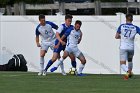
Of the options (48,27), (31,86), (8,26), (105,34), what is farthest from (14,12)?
(31,86)

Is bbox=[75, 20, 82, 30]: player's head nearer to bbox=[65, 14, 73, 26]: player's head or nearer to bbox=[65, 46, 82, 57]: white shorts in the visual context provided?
bbox=[65, 14, 73, 26]: player's head

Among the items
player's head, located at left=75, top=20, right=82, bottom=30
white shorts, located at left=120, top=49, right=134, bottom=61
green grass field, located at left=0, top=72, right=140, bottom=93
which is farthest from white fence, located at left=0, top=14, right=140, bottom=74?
green grass field, located at left=0, top=72, right=140, bottom=93

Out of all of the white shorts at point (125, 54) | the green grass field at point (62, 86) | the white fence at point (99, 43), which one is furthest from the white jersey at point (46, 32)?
the white fence at point (99, 43)

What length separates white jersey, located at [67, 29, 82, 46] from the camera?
19031mm

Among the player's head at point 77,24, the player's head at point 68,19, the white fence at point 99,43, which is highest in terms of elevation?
the player's head at point 68,19

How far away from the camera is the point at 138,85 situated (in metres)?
14.7

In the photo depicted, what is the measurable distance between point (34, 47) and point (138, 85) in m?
11.7

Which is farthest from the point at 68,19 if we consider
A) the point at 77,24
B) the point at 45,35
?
the point at 45,35

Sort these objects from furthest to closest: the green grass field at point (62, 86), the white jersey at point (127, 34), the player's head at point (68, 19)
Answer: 1. the player's head at point (68, 19)
2. the white jersey at point (127, 34)
3. the green grass field at point (62, 86)

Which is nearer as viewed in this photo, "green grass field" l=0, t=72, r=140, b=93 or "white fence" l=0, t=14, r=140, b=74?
"green grass field" l=0, t=72, r=140, b=93

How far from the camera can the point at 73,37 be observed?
1909 centimetres

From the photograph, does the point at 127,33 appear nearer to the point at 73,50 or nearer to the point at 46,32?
the point at 73,50

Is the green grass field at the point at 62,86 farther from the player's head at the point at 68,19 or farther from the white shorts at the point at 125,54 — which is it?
the player's head at the point at 68,19

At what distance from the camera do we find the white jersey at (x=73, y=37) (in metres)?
19.0
